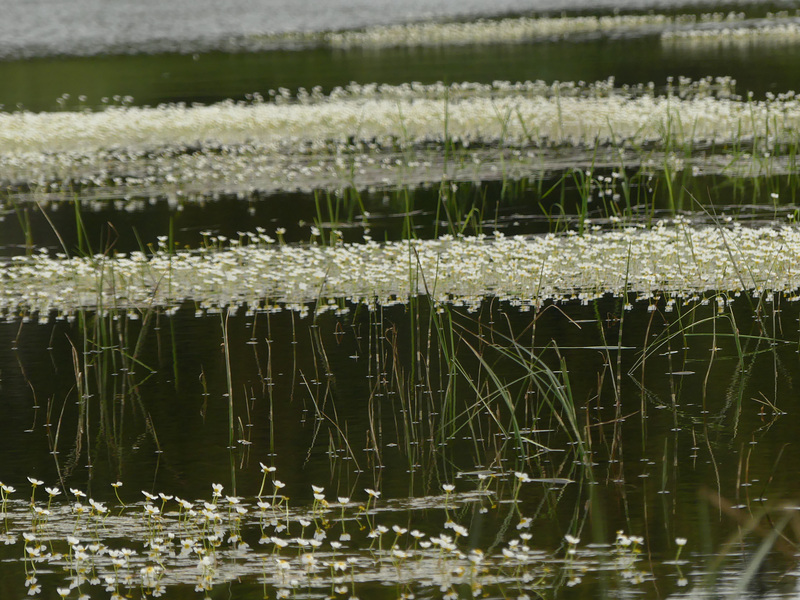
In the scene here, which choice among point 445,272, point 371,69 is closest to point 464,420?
point 445,272

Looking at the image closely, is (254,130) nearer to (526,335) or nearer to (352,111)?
(352,111)

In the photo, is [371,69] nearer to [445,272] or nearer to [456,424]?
[445,272]

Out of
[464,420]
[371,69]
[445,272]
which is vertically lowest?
[464,420]

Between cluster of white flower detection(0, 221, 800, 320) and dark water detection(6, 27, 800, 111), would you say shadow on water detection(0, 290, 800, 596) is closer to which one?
cluster of white flower detection(0, 221, 800, 320)

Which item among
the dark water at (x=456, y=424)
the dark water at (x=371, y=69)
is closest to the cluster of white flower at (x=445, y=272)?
the dark water at (x=456, y=424)

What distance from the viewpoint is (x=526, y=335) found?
42.1ft

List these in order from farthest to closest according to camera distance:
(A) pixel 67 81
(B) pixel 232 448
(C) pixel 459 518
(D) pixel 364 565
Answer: (A) pixel 67 81, (B) pixel 232 448, (C) pixel 459 518, (D) pixel 364 565

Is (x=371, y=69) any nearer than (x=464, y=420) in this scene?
No

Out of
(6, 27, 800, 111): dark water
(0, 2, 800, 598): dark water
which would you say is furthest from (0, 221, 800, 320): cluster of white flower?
(6, 27, 800, 111): dark water

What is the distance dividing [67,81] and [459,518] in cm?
4497

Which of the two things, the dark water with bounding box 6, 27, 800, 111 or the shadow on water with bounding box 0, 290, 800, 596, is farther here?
the dark water with bounding box 6, 27, 800, 111

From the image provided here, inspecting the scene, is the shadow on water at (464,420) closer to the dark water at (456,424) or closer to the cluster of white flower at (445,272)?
the dark water at (456,424)

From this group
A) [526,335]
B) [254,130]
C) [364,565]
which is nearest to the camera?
[364,565]

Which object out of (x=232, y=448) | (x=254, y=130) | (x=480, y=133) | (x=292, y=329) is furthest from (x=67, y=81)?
(x=232, y=448)
